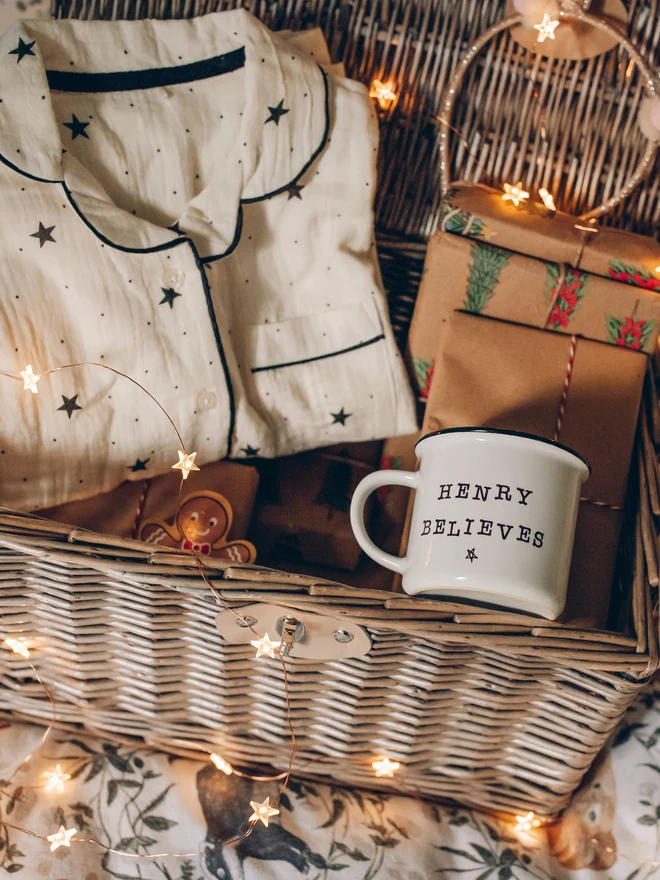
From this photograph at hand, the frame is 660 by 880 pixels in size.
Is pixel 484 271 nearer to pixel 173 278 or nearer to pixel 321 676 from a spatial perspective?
Answer: pixel 173 278

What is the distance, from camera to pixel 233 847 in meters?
0.61

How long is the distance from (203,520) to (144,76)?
1.29 feet

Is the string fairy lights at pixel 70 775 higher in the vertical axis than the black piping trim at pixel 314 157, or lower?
lower

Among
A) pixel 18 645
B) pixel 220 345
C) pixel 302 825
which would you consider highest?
pixel 220 345

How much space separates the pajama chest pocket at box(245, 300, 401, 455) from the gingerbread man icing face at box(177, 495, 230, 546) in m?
0.09

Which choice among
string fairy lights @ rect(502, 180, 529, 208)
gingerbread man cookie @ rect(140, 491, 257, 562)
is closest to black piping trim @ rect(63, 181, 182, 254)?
gingerbread man cookie @ rect(140, 491, 257, 562)

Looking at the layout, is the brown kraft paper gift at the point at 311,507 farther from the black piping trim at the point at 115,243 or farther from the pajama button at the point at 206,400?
the black piping trim at the point at 115,243

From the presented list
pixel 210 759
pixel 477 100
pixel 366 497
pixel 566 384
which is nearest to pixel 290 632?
pixel 366 497

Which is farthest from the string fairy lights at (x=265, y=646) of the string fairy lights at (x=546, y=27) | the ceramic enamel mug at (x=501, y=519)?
the string fairy lights at (x=546, y=27)

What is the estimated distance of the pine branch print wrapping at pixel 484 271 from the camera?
2.20 ft

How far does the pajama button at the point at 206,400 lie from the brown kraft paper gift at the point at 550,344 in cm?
19

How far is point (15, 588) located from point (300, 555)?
0.25 m

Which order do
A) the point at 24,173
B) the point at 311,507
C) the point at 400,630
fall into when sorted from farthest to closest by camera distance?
the point at 311,507, the point at 24,173, the point at 400,630

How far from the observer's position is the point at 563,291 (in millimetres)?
667
